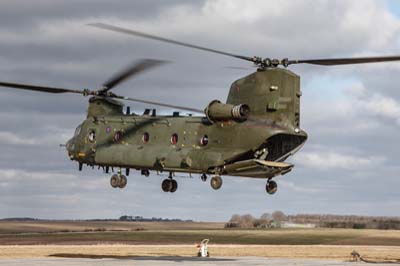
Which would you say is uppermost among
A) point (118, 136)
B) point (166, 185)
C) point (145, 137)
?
point (118, 136)

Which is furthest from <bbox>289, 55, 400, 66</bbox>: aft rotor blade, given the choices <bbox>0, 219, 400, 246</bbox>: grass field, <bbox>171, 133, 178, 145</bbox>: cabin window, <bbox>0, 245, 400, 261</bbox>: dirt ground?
<bbox>0, 219, 400, 246</bbox>: grass field

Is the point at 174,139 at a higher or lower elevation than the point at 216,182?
higher

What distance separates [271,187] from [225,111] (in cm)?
534

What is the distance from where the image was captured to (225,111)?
4538 centimetres

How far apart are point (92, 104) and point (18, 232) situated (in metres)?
102

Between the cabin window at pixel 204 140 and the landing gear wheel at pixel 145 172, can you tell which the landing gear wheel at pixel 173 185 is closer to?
the landing gear wheel at pixel 145 172

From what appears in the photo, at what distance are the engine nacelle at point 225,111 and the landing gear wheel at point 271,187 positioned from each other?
4.21 meters

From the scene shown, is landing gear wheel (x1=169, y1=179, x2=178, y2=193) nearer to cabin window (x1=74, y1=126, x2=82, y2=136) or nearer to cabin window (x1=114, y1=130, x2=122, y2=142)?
cabin window (x1=114, y1=130, x2=122, y2=142)

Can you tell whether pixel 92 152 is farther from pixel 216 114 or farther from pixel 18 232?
pixel 18 232

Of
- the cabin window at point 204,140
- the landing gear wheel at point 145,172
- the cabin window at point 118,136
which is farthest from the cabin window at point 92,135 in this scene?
the cabin window at point 204,140

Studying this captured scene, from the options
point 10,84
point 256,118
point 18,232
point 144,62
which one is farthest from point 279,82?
point 18,232

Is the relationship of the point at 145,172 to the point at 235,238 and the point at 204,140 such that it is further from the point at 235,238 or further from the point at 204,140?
the point at 235,238

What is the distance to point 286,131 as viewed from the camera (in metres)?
44.5

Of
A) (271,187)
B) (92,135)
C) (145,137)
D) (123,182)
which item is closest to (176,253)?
(92,135)
